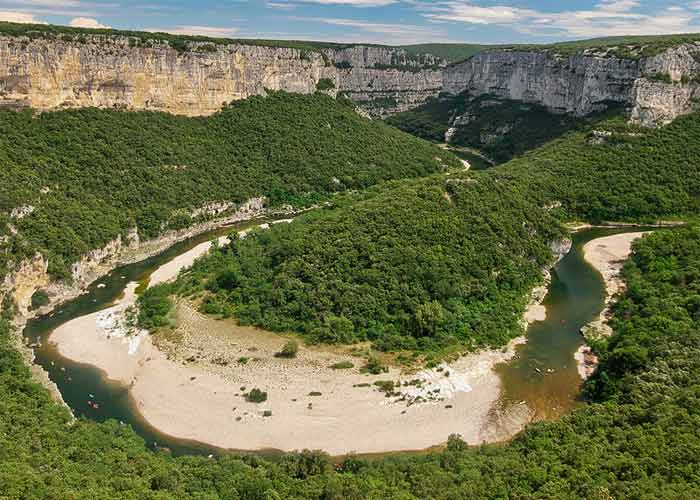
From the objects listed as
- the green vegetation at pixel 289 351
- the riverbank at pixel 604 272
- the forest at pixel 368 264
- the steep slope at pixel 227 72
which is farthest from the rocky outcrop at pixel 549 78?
the green vegetation at pixel 289 351

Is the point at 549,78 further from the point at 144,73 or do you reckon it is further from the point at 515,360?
the point at 515,360

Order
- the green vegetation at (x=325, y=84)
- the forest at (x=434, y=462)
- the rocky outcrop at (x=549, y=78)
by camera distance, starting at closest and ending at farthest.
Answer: the forest at (x=434, y=462) → the rocky outcrop at (x=549, y=78) → the green vegetation at (x=325, y=84)

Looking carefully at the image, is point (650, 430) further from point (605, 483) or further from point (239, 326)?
point (239, 326)

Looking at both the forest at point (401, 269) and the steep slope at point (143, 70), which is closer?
the forest at point (401, 269)

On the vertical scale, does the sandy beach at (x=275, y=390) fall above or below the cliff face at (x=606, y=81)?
below

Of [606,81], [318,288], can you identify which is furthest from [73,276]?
[606,81]

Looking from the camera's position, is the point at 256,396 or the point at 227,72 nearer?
the point at 256,396

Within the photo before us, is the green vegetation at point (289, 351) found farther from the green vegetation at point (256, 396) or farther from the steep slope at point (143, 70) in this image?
the steep slope at point (143, 70)

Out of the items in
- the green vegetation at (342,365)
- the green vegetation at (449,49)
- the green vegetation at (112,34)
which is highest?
the green vegetation at (449,49)
